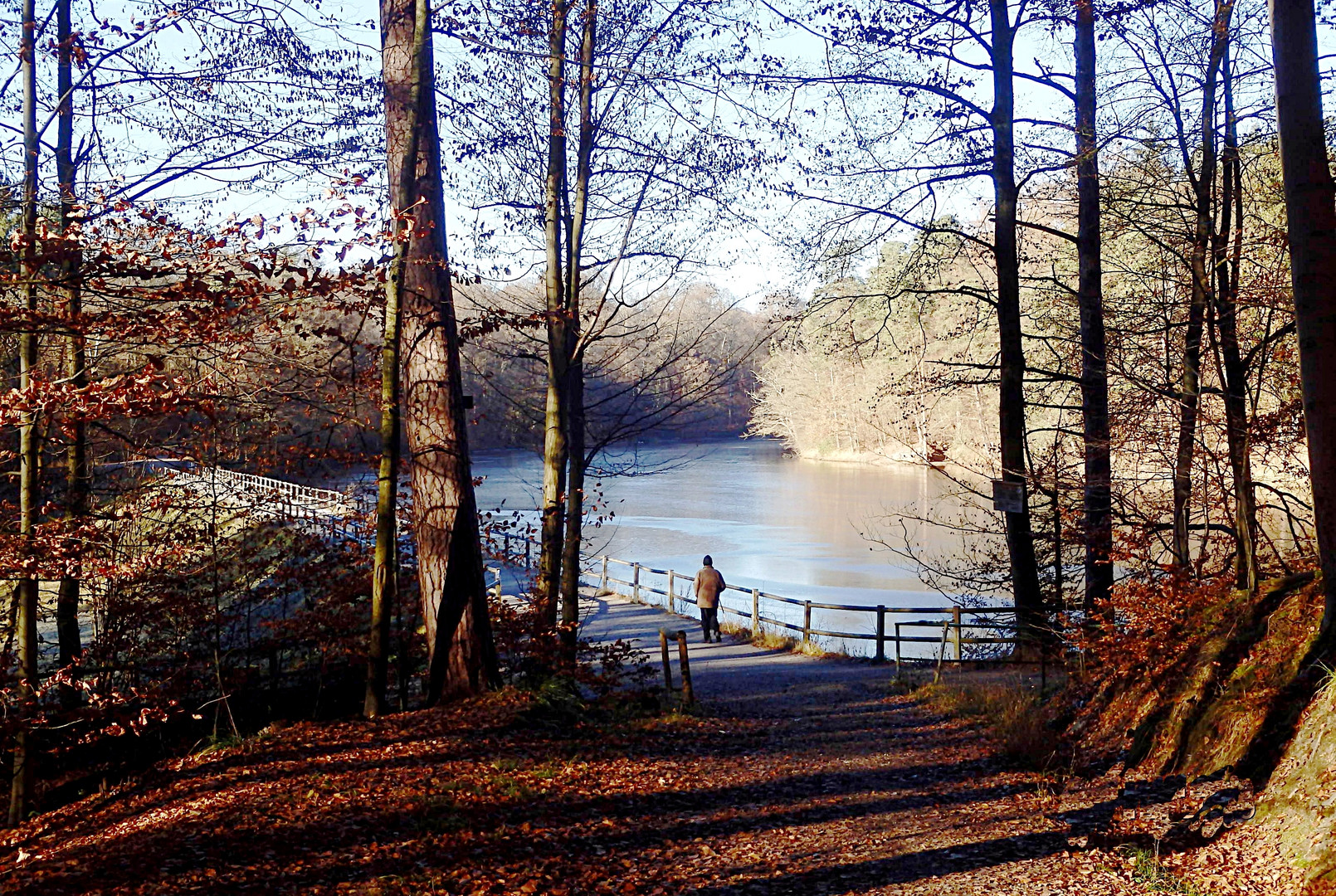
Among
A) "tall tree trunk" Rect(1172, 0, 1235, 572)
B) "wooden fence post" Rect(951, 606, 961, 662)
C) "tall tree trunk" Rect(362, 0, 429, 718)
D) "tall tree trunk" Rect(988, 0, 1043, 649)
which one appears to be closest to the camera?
"tall tree trunk" Rect(362, 0, 429, 718)

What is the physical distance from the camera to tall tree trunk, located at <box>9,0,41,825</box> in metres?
7.03

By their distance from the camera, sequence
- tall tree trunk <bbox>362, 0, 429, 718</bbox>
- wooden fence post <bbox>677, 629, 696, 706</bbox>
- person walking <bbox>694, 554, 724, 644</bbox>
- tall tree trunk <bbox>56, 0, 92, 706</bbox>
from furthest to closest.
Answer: person walking <bbox>694, 554, 724, 644</bbox> → wooden fence post <bbox>677, 629, 696, 706</bbox> → tall tree trunk <bbox>362, 0, 429, 718</bbox> → tall tree trunk <bbox>56, 0, 92, 706</bbox>

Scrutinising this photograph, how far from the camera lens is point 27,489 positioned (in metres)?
7.30

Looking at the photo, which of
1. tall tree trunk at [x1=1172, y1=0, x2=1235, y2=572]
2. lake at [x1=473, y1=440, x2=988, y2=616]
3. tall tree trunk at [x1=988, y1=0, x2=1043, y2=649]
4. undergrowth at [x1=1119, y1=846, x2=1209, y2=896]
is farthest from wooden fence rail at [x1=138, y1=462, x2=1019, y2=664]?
undergrowth at [x1=1119, y1=846, x2=1209, y2=896]

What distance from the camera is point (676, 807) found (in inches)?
251

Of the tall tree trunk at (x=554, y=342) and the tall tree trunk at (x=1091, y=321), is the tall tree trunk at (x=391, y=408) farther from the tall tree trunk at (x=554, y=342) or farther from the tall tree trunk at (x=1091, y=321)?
the tall tree trunk at (x=1091, y=321)

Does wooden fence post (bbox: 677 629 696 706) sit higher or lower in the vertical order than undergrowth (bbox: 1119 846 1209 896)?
lower

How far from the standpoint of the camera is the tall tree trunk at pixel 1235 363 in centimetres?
710

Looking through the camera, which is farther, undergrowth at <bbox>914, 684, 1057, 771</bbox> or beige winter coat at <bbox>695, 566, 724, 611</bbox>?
beige winter coat at <bbox>695, 566, 724, 611</bbox>

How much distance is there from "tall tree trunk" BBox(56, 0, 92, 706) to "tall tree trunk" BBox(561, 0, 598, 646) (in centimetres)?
455

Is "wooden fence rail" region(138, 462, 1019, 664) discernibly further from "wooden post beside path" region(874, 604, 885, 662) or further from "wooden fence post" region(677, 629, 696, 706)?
"wooden fence post" region(677, 629, 696, 706)

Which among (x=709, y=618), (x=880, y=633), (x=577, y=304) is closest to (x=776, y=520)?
(x=709, y=618)

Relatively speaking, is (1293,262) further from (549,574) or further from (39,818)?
(39,818)

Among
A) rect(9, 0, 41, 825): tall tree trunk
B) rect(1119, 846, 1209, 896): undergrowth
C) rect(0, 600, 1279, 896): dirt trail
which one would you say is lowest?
rect(0, 600, 1279, 896): dirt trail
